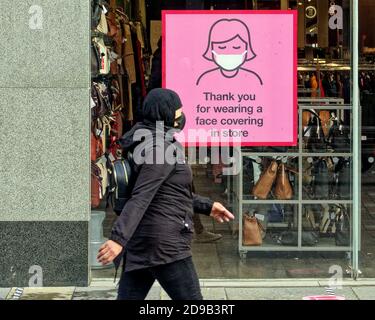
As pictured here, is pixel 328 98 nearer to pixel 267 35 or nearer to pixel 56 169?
pixel 267 35

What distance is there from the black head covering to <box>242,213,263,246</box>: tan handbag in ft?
10.1

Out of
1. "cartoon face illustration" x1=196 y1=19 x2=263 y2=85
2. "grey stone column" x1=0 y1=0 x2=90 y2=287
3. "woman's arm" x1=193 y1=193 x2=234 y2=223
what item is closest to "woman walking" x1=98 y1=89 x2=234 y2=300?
"woman's arm" x1=193 y1=193 x2=234 y2=223

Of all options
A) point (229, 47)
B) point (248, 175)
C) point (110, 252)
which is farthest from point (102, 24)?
point (110, 252)

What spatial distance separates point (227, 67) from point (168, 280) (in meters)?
3.04

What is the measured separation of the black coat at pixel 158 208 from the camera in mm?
5152

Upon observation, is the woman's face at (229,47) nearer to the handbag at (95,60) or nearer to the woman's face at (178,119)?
the handbag at (95,60)

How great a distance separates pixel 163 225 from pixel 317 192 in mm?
3325

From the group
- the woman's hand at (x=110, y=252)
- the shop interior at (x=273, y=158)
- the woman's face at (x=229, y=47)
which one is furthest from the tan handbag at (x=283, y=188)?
the woman's hand at (x=110, y=252)

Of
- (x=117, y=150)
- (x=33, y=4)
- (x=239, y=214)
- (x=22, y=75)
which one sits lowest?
(x=239, y=214)

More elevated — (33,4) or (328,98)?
(33,4)

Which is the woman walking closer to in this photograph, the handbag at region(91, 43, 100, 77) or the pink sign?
the pink sign

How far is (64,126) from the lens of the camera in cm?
763

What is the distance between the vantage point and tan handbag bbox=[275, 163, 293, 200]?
323 inches

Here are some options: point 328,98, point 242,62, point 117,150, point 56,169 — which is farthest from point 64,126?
point 328,98
